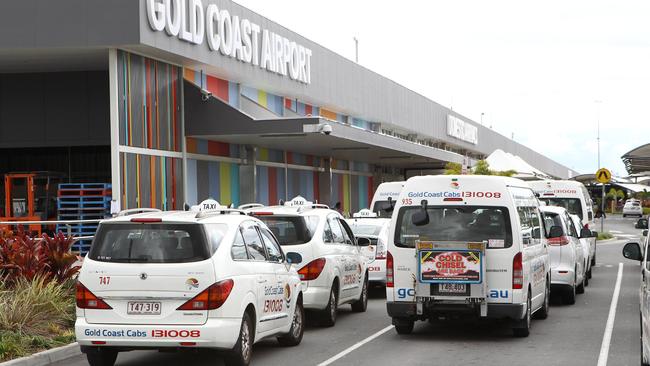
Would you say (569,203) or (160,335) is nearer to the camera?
(160,335)

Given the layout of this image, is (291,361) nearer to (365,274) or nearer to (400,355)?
(400,355)

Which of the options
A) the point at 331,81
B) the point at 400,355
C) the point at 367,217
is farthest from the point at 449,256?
the point at 331,81

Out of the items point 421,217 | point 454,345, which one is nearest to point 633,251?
point 454,345

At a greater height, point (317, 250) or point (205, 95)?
point (205, 95)

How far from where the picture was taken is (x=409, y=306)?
45.3ft

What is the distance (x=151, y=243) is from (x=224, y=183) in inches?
847

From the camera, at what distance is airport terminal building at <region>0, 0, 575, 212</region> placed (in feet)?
81.5

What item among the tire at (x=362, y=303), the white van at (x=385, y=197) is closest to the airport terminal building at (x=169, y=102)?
the white van at (x=385, y=197)

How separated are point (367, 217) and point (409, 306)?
26.1ft

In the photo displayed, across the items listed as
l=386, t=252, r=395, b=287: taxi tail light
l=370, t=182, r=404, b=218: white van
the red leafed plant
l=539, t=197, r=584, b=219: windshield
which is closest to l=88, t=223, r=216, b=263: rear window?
l=386, t=252, r=395, b=287: taxi tail light

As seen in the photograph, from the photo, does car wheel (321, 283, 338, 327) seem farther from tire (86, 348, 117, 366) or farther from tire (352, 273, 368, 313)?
tire (86, 348, 117, 366)

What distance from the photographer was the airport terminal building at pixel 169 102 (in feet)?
81.5

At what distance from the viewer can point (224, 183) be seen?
3231 centimetres

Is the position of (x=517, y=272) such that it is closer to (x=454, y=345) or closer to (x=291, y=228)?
(x=454, y=345)
